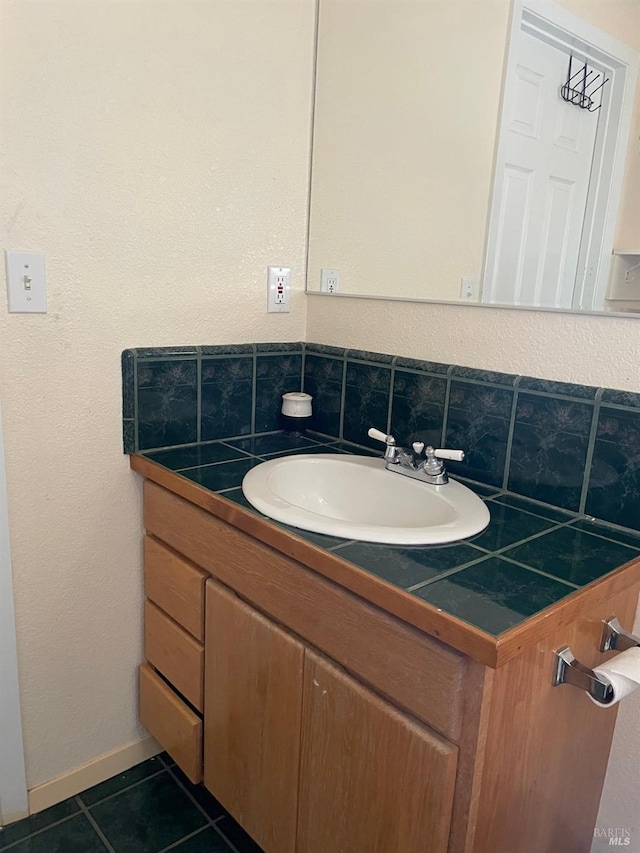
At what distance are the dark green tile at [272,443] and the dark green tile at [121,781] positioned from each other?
81 centimetres

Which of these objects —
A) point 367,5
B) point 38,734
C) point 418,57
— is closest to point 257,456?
point 38,734

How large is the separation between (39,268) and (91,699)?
95 centimetres

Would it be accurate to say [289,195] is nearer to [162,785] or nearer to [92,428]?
[92,428]

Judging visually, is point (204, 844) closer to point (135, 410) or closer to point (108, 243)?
point (135, 410)

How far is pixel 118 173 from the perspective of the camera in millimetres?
1274

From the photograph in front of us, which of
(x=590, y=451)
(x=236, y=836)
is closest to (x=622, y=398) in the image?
(x=590, y=451)

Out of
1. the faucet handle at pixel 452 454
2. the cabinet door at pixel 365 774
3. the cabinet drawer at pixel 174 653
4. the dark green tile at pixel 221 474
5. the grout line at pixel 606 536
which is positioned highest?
the faucet handle at pixel 452 454

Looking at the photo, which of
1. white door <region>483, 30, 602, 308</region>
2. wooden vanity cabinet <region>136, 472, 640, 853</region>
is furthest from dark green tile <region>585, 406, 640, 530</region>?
white door <region>483, 30, 602, 308</region>

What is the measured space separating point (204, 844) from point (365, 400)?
3.33 feet

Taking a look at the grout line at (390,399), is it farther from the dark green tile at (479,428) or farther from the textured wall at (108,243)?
the textured wall at (108,243)

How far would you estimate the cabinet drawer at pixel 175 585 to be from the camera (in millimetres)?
1271

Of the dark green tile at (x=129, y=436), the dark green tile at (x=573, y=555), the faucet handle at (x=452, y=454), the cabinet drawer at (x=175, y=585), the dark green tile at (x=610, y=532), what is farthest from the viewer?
the dark green tile at (x=129, y=436)

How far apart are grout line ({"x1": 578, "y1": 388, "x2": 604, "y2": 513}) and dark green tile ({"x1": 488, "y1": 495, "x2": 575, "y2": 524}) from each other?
33 mm

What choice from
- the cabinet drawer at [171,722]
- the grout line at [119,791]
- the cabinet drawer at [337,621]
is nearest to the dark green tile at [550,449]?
the cabinet drawer at [337,621]
